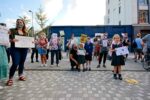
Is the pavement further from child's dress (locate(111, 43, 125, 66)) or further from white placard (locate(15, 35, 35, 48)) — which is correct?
white placard (locate(15, 35, 35, 48))

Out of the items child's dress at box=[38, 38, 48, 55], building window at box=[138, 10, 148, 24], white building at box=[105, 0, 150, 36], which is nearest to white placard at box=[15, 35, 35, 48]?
child's dress at box=[38, 38, 48, 55]

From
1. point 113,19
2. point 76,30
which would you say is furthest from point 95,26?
point 113,19

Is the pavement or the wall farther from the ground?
the wall

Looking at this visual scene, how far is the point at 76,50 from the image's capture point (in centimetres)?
1533

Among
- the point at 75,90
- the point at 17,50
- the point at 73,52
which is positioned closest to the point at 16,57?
the point at 17,50

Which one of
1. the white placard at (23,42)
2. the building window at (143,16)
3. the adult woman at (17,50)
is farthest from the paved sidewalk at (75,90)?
the building window at (143,16)

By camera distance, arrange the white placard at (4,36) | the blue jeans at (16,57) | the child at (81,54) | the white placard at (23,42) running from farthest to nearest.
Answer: the child at (81,54), the white placard at (23,42), the blue jeans at (16,57), the white placard at (4,36)

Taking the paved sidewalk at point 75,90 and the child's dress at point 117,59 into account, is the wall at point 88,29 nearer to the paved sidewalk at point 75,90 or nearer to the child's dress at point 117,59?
the child's dress at point 117,59

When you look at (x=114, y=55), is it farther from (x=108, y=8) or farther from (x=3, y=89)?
(x=108, y=8)

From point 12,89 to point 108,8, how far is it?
5834cm

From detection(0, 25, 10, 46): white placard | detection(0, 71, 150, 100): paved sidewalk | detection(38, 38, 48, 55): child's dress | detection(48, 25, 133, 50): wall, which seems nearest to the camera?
detection(0, 71, 150, 100): paved sidewalk

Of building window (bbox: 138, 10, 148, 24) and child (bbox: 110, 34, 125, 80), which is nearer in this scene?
child (bbox: 110, 34, 125, 80)

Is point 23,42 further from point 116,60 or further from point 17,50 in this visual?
point 116,60

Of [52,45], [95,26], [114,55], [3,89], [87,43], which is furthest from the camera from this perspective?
[95,26]
